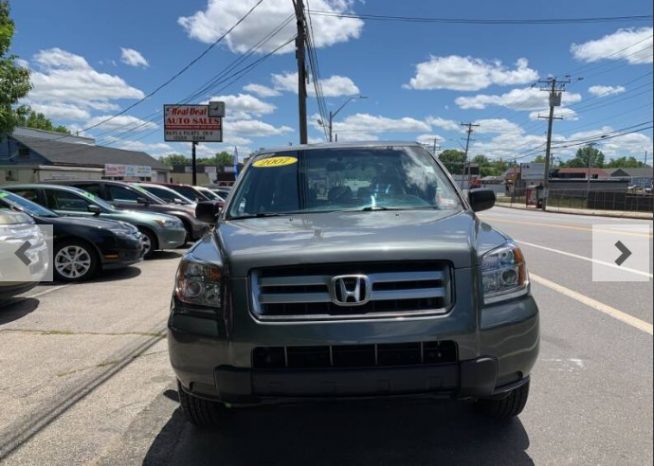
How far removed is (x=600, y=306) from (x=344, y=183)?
4.38 meters

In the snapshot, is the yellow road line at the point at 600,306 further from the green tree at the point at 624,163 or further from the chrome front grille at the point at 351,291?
the green tree at the point at 624,163

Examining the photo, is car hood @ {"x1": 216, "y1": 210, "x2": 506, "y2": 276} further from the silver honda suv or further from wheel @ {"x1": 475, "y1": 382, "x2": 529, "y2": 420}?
wheel @ {"x1": 475, "y1": 382, "x2": 529, "y2": 420}

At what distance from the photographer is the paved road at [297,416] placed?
3.11 m

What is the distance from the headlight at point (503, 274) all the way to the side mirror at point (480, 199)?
4.63 ft

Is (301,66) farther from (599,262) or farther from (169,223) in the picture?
(599,262)

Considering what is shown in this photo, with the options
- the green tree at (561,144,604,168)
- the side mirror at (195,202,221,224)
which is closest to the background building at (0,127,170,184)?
the side mirror at (195,202,221,224)

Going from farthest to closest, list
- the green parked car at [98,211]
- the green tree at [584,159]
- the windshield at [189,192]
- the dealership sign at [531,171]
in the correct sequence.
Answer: the green tree at [584,159]
the dealership sign at [531,171]
the windshield at [189,192]
the green parked car at [98,211]

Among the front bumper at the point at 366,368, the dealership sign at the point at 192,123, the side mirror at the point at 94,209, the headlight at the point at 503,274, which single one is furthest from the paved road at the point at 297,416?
the dealership sign at the point at 192,123

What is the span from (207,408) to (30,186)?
8508 mm

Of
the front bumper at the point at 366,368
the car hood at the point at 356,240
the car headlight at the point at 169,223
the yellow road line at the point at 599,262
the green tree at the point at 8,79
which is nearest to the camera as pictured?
the front bumper at the point at 366,368

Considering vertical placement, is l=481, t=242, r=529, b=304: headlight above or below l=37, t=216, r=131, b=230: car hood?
below

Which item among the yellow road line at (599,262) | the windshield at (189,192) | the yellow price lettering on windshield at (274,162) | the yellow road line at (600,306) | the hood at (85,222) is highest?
the windshield at (189,192)

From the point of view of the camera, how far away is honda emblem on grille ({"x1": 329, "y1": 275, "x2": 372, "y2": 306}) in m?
2.66

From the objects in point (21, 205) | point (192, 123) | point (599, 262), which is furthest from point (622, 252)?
point (192, 123)
